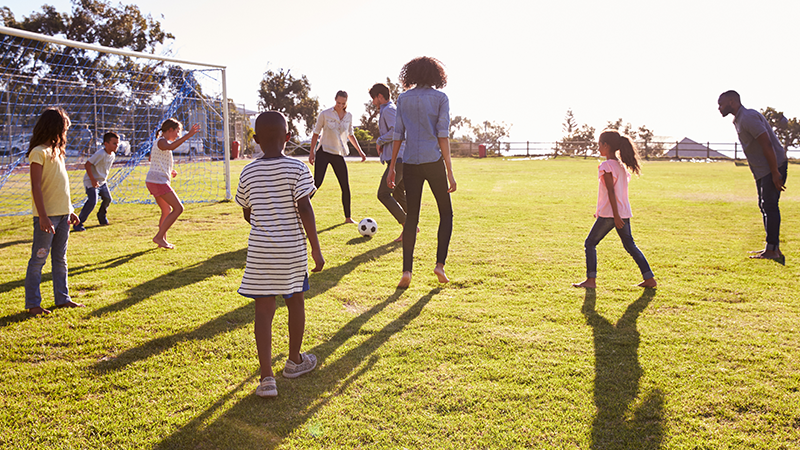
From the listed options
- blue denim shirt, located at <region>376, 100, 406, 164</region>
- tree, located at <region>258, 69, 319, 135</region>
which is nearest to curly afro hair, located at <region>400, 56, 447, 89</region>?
blue denim shirt, located at <region>376, 100, 406, 164</region>

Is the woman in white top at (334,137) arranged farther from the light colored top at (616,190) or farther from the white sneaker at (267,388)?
the white sneaker at (267,388)

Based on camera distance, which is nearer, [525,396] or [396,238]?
[525,396]

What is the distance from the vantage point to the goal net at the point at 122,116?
1307 centimetres

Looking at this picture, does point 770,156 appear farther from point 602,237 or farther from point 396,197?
point 396,197

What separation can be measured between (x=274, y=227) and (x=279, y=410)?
979mm

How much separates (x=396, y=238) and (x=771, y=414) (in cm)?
513

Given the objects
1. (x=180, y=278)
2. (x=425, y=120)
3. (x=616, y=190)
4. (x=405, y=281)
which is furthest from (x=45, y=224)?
(x=616, y=190)

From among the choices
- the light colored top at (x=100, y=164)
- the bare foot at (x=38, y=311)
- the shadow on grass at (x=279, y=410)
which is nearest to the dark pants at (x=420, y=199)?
the shadow on grass at (x=279, y=410)

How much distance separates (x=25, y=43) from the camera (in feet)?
69.8

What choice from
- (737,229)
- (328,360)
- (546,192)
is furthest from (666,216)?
(328,360)

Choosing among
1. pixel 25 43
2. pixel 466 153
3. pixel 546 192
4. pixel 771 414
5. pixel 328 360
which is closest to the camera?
pixel 771 414

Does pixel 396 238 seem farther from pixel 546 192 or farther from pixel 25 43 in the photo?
pixel 25 43

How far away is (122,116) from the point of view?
19547mm

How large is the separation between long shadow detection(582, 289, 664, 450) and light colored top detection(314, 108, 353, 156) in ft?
17.0
